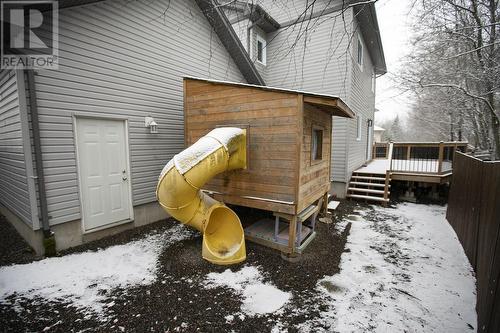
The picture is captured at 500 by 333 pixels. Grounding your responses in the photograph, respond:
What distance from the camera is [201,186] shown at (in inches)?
159

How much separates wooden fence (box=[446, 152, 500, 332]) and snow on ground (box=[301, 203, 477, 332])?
287 mm

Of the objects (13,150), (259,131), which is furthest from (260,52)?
(13,150)

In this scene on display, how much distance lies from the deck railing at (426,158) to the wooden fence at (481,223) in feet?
6.93

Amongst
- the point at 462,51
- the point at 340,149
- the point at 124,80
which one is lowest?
the point at 340,149

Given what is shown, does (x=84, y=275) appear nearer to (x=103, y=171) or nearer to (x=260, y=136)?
(x=103, y=171)

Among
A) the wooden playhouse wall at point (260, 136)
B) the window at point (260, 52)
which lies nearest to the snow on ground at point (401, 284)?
the wooden playhouse wall at point (260, 136)

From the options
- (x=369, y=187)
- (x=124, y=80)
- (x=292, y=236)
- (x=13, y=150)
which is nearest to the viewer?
(x=292, y=236)

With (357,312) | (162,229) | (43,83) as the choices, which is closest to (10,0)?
(43,83)

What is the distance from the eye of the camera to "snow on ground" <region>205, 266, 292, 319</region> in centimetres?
330

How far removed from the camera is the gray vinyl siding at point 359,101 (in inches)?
367

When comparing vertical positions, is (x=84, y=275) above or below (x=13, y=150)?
below

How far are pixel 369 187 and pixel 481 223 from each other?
5.61 m

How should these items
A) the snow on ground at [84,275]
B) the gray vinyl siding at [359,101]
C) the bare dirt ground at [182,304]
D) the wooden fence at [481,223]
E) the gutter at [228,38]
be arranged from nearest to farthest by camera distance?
the wooden fence at [481,223]
the bare dirt ground at [182,304]
the snow on ground at [84,275]
the gutter at [228,38]
the gray vinyl siding at [359,101]

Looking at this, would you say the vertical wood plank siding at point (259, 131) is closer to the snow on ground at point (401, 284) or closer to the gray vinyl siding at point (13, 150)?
the snow on ground at point (401, 284)
